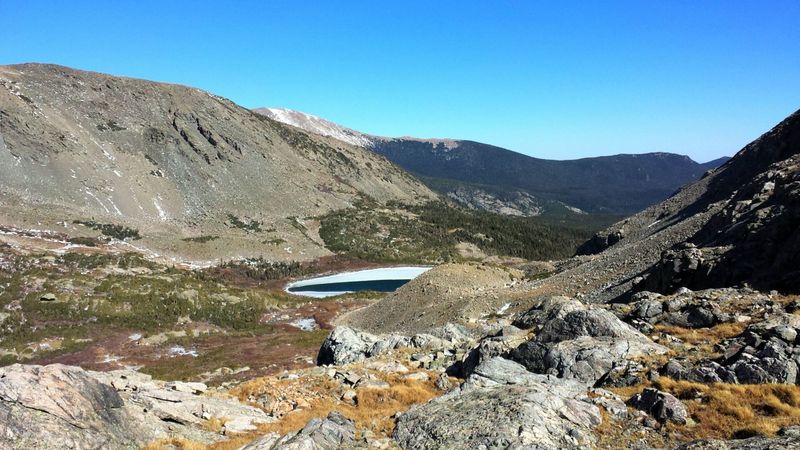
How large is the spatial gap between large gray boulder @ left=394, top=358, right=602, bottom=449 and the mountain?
111m

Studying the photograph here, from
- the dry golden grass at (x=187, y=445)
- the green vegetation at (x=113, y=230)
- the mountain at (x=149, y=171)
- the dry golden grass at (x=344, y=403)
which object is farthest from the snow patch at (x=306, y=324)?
the green vegetation at (x=113, y=230)

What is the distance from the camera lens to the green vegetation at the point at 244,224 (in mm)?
138375

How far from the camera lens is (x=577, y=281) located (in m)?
49.4

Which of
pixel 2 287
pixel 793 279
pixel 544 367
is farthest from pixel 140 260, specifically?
pixel 793 279

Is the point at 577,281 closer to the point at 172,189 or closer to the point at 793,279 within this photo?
the point at 793,279

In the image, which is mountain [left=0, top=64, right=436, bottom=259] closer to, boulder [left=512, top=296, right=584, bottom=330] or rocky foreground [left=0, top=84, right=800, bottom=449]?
boulder [left=512, top=296, right=584, bottom=330]

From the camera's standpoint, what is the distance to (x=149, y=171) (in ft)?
461

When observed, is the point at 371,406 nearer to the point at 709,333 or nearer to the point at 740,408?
the point at 740,408

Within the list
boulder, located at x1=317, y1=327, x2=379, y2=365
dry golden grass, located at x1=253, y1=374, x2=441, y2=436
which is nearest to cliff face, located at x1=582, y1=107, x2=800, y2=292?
dry golden grass, located at x1=253, y1=374, x2=441, y2=436

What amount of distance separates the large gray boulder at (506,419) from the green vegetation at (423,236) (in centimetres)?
12228

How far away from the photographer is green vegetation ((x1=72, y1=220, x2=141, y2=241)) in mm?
108037

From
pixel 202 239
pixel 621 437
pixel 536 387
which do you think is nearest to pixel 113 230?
pixel 202 239

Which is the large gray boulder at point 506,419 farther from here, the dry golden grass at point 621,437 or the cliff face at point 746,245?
the cliff face at point 746,245

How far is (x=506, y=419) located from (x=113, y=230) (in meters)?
121
